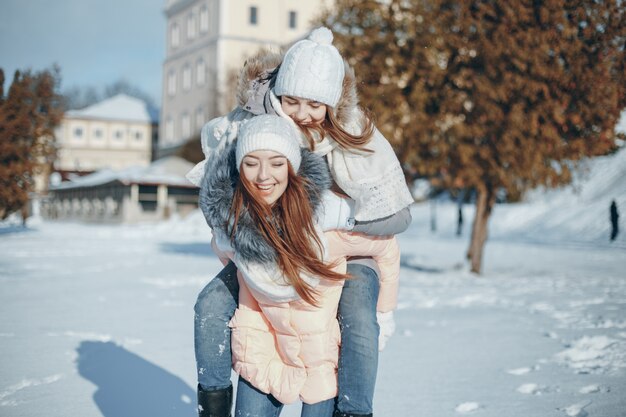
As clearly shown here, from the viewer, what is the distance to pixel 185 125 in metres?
50.8

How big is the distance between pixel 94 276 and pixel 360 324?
848cm

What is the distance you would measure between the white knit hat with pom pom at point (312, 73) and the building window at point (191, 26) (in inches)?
1890

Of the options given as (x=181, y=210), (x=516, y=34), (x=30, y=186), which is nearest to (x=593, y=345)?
(x=516, y=34)

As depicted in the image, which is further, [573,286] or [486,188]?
[486,188]

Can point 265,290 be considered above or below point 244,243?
below

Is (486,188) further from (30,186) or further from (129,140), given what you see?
(129,140)

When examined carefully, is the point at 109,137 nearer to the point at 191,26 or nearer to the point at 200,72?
the point at 191,26

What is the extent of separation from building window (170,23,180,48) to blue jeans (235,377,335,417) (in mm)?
51630

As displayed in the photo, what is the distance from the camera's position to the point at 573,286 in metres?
9.37

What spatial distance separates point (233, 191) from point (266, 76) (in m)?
0.70

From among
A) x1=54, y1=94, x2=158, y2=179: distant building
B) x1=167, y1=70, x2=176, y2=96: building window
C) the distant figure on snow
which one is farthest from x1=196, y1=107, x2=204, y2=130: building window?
the distant figure on snow

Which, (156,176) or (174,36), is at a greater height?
(174,36)

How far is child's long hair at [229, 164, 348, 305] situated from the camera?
228 cm

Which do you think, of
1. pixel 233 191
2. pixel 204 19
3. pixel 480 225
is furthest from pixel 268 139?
pixel 204 19
